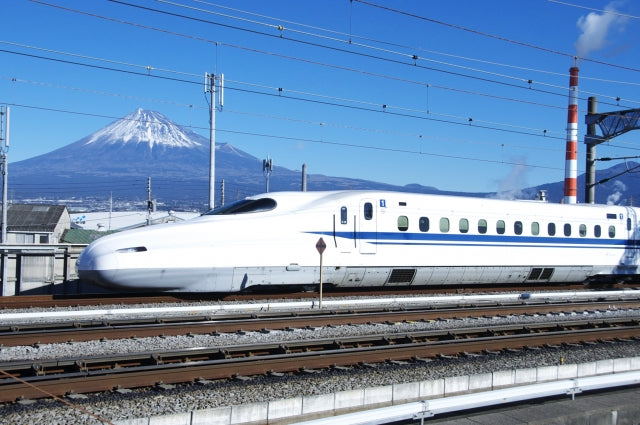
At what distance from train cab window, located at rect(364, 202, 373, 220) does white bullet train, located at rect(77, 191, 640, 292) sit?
3 centimetres

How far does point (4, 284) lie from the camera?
17.7 metres

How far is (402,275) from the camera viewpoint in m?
17.9

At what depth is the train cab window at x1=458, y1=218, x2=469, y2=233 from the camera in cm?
1900

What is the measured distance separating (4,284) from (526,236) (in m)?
15.4

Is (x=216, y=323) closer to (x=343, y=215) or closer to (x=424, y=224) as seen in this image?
(x=343, y=215)

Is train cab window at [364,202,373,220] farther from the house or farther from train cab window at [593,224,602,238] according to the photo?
the house

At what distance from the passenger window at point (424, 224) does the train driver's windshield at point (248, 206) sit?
4433 mm

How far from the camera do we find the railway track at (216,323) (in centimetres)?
1050

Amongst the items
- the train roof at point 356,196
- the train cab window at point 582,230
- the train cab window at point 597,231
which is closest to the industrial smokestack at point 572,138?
the train cab window at point 597,231

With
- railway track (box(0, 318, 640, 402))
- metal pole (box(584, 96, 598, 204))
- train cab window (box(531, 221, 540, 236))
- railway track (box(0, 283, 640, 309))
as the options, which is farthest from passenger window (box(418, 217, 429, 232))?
metal pole (box(584, 96, 598, 204))

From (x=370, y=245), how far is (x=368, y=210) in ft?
3.09

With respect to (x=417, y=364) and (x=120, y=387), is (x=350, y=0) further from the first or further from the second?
(x=120, y=387)

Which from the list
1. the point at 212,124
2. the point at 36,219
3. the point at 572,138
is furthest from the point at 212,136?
the point at 36,219

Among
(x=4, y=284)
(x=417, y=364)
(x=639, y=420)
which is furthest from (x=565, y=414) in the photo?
(x=4, y=284)
